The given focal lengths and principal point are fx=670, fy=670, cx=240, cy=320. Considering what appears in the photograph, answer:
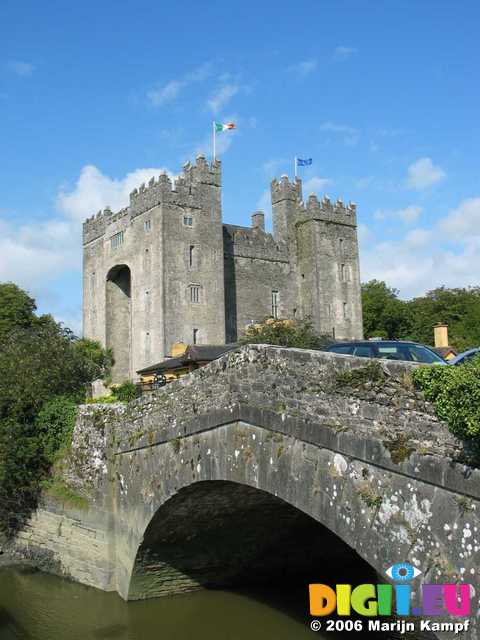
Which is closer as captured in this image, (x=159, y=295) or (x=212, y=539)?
(x=212, y=539)

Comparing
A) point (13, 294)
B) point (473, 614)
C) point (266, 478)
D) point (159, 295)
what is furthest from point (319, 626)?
point (13, 294)

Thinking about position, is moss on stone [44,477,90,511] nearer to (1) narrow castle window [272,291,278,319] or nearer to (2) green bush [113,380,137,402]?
(2) green bush [113,380,137,402]

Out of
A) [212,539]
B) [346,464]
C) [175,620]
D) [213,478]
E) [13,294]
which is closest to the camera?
[346,464]

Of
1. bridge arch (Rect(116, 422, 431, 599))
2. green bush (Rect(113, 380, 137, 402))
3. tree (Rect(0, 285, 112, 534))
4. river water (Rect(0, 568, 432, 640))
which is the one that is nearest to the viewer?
bridge arch (Rect(116, 422, 431, 599))

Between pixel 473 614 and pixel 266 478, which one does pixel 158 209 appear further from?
pixel 473 614

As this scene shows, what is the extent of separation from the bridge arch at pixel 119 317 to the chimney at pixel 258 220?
504 inches

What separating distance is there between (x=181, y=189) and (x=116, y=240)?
8335 mm

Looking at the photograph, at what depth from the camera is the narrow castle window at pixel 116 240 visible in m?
56.7

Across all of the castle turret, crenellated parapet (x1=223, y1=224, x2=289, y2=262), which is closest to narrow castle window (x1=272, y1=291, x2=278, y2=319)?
crenellated parapet (x1=223, y1=224, x2=289, y2=262)

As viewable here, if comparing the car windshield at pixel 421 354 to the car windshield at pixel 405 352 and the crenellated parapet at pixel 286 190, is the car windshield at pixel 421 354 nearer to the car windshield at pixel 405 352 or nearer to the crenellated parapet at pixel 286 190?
the car windshield at pixel 405 352

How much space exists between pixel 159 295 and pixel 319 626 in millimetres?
37938

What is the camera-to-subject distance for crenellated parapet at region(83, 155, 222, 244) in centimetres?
5175

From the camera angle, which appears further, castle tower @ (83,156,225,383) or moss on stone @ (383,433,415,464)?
castle tower @ (83,156,225,383)

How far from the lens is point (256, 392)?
36.9ft
